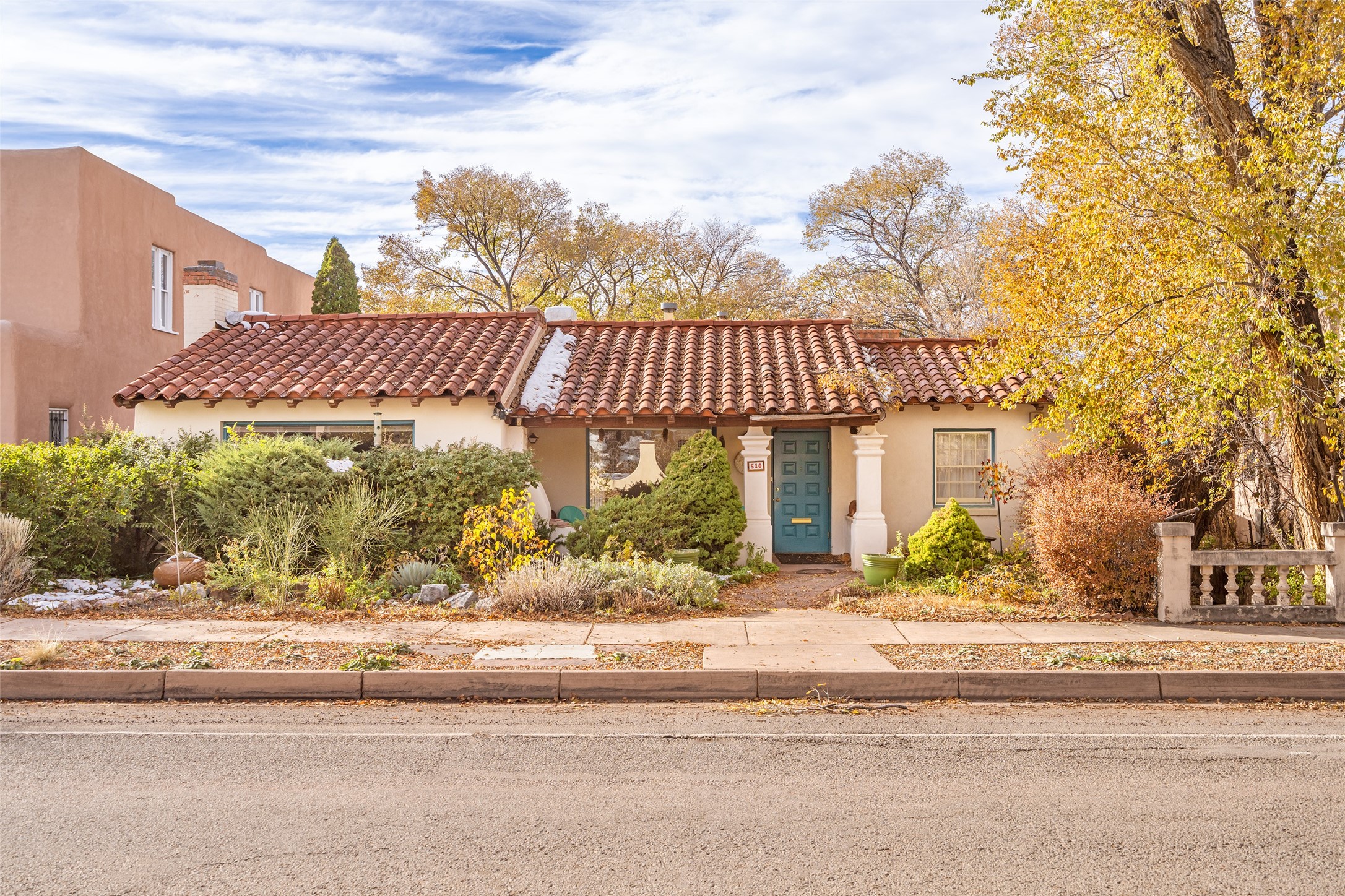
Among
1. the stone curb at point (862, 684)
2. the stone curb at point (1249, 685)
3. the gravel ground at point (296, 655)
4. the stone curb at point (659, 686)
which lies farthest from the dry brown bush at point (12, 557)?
the stone curb at point (1249, 685)

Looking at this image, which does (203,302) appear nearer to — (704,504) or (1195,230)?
(704,504)

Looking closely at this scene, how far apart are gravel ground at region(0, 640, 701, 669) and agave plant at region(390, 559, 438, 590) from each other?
9.19 feet

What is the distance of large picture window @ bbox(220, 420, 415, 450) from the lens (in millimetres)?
14883

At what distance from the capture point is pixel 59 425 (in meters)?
19.8

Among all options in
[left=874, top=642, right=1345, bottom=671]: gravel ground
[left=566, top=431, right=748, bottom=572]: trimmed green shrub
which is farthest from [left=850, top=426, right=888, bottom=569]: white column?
[left=874, top=642, right=1345, bottom=671]: gravel ground

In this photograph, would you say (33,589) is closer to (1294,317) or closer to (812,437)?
(812,437)

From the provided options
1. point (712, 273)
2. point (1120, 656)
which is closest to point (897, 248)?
point (712, 273)

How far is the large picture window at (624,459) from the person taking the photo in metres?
16.5

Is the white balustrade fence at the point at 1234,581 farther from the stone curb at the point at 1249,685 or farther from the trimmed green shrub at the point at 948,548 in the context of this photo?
the trimmed green shrub at the point at 948,548

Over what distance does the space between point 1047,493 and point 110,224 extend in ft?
65.1

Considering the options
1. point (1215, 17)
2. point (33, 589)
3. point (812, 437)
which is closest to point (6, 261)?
point (33, 589)

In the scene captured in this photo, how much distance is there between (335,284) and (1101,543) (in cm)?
1996

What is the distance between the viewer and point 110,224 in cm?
2095

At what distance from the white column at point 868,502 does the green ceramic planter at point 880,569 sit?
2.06m
